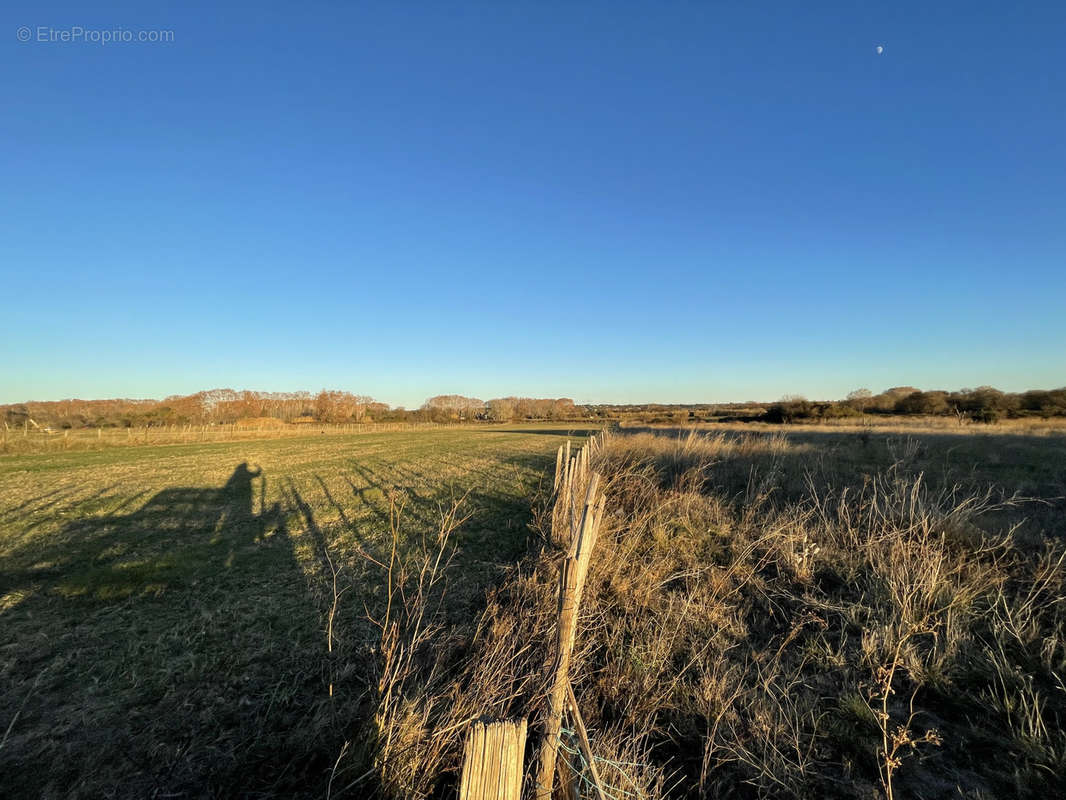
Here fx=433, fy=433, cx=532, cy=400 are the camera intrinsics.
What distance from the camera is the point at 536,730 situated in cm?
292

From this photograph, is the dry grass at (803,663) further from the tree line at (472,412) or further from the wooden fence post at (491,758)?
the tree line at (472,412)

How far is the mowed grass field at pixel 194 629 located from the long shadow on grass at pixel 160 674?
→ 0.02 meters

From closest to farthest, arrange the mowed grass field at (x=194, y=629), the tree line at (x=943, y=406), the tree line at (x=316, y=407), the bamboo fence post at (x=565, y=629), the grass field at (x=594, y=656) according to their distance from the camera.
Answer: the bamboo fence post at (x=565, y=629), the grass field at (x=594, y=656), the mowed grass field at (x=194, y=629), the tree line at (x=943, y=406), the tree line at (x=316, y=407)

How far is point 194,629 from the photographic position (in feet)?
16.5

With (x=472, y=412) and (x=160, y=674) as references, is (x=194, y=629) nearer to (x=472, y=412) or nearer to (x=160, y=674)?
(x=160, y=674)

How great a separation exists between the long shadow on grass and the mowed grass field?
0.02m

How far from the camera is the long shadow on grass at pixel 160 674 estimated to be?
114 inches

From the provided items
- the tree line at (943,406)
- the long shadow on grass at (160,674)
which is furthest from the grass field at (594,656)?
the tree line at (943,406)

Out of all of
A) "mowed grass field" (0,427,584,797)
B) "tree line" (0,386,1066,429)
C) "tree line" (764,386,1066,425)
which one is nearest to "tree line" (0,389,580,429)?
"tree line" (0,386,1066,429)

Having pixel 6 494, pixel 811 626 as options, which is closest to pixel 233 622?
pixel 811 626

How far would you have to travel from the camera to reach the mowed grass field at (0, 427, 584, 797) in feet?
9.79

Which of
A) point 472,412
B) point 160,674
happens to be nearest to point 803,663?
point 160,674

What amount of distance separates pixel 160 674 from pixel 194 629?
1047 mm

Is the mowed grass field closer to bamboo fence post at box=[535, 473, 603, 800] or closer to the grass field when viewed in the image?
the grass field
